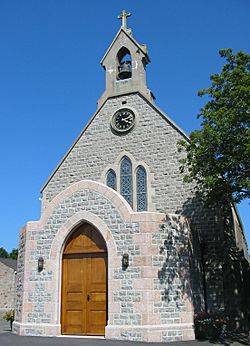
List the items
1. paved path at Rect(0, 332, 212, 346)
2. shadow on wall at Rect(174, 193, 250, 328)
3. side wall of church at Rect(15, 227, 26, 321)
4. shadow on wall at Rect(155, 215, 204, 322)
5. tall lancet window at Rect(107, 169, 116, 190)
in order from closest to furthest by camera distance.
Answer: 1. paved path at Rect(0, 332, 212, 346)
2. shadow on wall at Rect(155, 215, 204, 322)
3. side wall of church at Rect(15, 227, 26, 321)
4. shadow on wall at Rect(174, 193, 250, 328)
5. tall lancet window at Rect(107, 169, 116, 190)

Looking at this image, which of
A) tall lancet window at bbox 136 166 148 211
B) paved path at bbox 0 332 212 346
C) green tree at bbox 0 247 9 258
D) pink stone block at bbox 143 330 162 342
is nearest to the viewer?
paved path at bbox 0 332 212 346

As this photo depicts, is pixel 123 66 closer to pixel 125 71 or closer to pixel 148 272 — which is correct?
pixel 125 71

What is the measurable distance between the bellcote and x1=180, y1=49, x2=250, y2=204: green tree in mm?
5984

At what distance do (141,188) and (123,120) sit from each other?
3.73 meters

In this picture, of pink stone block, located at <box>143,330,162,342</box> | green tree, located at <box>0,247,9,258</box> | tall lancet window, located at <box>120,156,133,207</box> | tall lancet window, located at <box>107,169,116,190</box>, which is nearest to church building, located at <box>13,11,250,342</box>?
pink stone block, located at <box>143,330,162,342</box>

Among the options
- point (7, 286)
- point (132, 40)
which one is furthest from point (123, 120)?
point (7, 286)

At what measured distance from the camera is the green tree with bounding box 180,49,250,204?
43.1 feet

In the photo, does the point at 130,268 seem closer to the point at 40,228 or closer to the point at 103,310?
the point at 103,310

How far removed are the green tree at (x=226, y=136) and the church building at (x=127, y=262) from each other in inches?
78.3

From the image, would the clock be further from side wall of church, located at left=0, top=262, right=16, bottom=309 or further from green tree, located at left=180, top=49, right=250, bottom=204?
side wall of church, located at left=0, top=262, right=16, bottom=309

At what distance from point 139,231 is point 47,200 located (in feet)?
27.1

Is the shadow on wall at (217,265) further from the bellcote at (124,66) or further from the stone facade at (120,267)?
the bellcote at (124,66)

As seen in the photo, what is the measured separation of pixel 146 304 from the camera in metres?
12.4

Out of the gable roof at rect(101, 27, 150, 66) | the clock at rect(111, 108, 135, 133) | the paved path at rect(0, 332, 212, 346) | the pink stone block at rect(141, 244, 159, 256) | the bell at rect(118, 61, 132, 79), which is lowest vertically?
the paved path at rect(0, 332, 212, 346)
